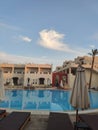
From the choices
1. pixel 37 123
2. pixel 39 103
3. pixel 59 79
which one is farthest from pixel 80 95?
pixel 59 79

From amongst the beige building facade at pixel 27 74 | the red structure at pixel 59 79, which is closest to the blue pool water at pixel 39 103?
the beige building facade at pixel 27 74

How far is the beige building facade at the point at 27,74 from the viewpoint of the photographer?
42.4m

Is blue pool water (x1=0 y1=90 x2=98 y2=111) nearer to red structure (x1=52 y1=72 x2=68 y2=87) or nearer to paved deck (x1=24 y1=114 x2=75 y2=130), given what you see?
paved deck (x1=24 y1=114 x2=75 y2=130)

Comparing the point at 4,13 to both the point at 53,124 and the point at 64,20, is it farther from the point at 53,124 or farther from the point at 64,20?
the point at 53,124

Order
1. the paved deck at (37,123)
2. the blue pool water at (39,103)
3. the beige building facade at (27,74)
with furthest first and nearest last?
the beige building facade at (27,74), the blue pool water at (39,103), the paved deck at (37,123)

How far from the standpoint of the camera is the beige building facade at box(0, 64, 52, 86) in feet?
139

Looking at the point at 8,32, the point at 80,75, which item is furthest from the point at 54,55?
the point at 80,75

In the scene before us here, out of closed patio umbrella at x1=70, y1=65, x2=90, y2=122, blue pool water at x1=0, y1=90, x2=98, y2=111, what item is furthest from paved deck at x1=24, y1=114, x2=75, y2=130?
blue pool water at x1=0, y1=90, x2=98, y2=111

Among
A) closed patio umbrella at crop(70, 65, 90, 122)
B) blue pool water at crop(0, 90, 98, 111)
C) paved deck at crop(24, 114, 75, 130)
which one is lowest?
blue pool water at crop(0, 90, 98, 111)

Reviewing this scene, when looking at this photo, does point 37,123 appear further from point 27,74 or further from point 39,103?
point 27,74

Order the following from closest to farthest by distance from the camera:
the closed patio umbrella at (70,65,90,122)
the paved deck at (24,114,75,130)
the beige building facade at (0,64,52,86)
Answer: the closed patio umbrella at (70,65,90,122), the paved deck at (24,114,75,130), the beige building facade at (0,64,52,86)

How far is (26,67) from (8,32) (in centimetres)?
2178

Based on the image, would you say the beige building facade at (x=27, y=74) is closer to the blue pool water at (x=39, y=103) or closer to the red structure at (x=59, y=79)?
the red structure at (x=59, y=79)

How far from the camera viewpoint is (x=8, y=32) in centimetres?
2244
